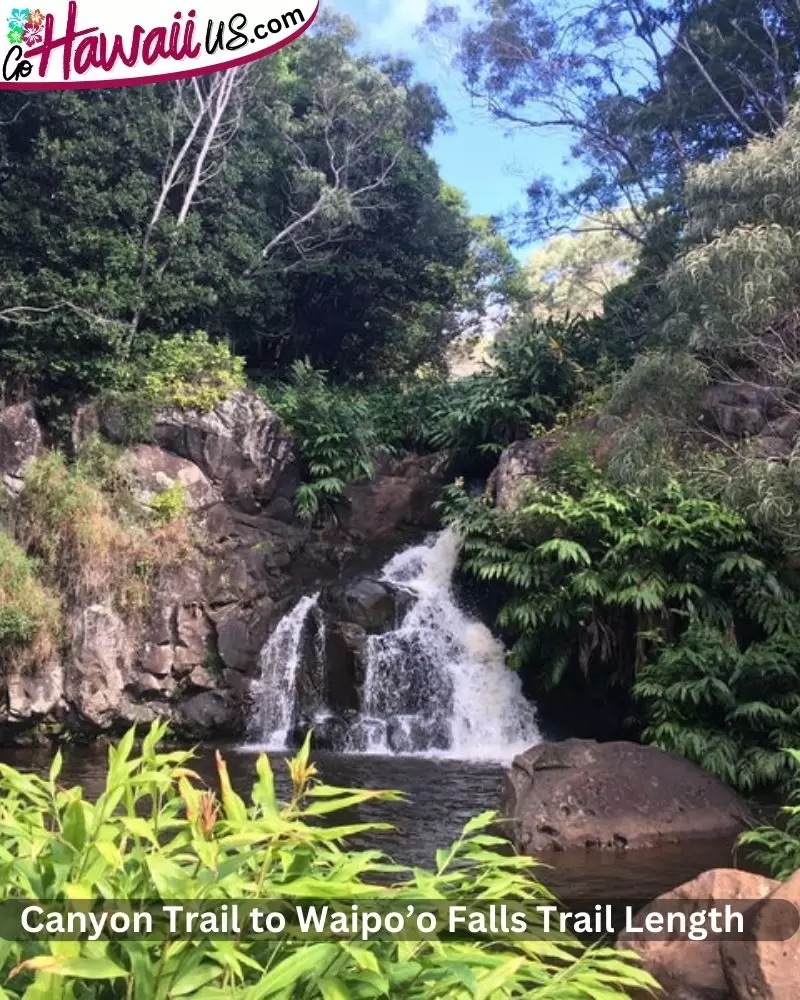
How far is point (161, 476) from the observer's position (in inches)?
535

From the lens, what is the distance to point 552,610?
1041cm

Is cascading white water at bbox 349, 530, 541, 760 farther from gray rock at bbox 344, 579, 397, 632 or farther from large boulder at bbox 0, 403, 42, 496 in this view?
large boulder at bbox 0, 403, 42, 496

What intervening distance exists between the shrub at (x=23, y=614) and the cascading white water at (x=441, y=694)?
4118 millimetres

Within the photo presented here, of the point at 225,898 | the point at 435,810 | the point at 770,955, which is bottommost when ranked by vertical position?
the point at 435,810

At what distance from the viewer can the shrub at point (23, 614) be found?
36.4 feet

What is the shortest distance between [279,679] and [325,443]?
491cm

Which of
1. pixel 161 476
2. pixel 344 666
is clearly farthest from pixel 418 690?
pixel 161 476

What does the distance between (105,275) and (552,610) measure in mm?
9742

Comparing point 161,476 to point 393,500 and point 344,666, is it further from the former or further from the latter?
point 344,666

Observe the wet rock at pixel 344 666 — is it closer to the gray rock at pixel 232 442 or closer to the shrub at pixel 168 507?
the shrub at pixel 168 507

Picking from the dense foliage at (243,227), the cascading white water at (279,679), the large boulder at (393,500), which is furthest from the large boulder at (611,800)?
the dense foliage at (243,227)

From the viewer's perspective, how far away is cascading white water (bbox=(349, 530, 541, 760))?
36.0 ft

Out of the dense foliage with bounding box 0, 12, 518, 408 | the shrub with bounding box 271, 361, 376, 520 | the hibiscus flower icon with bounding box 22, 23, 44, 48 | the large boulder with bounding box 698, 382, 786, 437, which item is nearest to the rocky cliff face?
the shrub with bounding box 271, 361, 376, 520

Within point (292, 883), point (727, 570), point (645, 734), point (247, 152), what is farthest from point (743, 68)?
point (292, 883)
